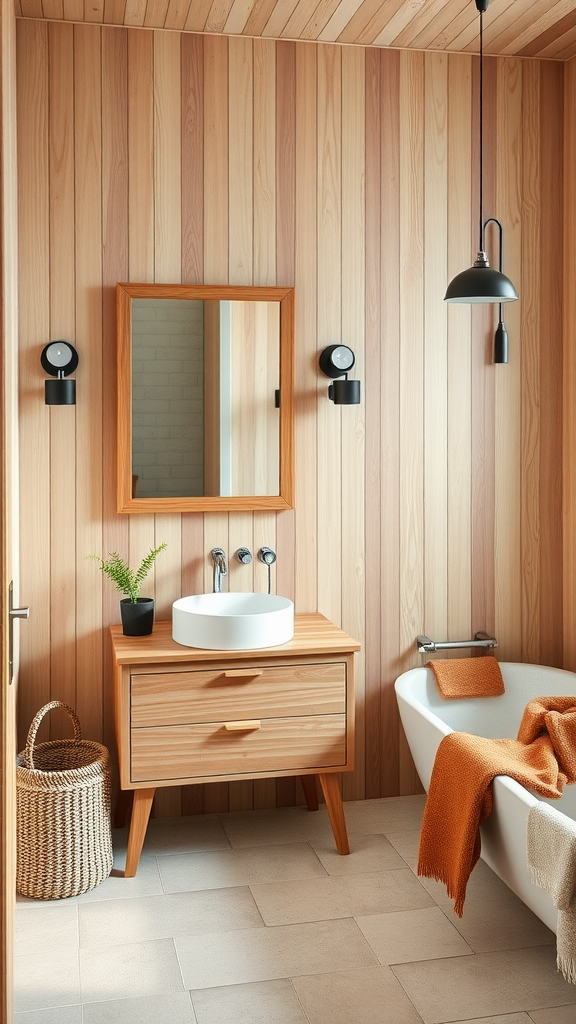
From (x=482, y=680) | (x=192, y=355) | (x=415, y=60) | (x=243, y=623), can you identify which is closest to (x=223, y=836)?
(x=243, y=623)

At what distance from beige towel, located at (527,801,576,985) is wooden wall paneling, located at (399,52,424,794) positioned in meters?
1.37

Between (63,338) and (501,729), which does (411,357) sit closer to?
(63,338)

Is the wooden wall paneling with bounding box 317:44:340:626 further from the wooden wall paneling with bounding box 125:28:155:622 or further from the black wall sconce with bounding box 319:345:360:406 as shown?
the wooden wall paneling with bounding box 125:28:155:622

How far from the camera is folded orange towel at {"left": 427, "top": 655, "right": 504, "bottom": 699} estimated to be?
3441mm

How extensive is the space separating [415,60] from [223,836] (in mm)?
2872

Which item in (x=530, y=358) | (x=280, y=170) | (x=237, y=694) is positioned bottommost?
(x=237, y=694)

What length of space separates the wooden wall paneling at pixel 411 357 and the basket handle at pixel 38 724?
48.9 inches

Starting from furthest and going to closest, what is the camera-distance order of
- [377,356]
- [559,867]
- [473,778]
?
[377,356]
[473,778]
[559,867]

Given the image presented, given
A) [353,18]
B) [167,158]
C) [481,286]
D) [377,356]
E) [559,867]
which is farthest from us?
[377,356]

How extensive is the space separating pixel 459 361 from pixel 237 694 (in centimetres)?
152

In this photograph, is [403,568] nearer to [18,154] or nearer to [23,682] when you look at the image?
[23,682]

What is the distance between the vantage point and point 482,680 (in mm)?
3486

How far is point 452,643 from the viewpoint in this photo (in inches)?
142

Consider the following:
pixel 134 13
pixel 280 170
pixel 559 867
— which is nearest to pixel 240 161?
pixel 280 170
